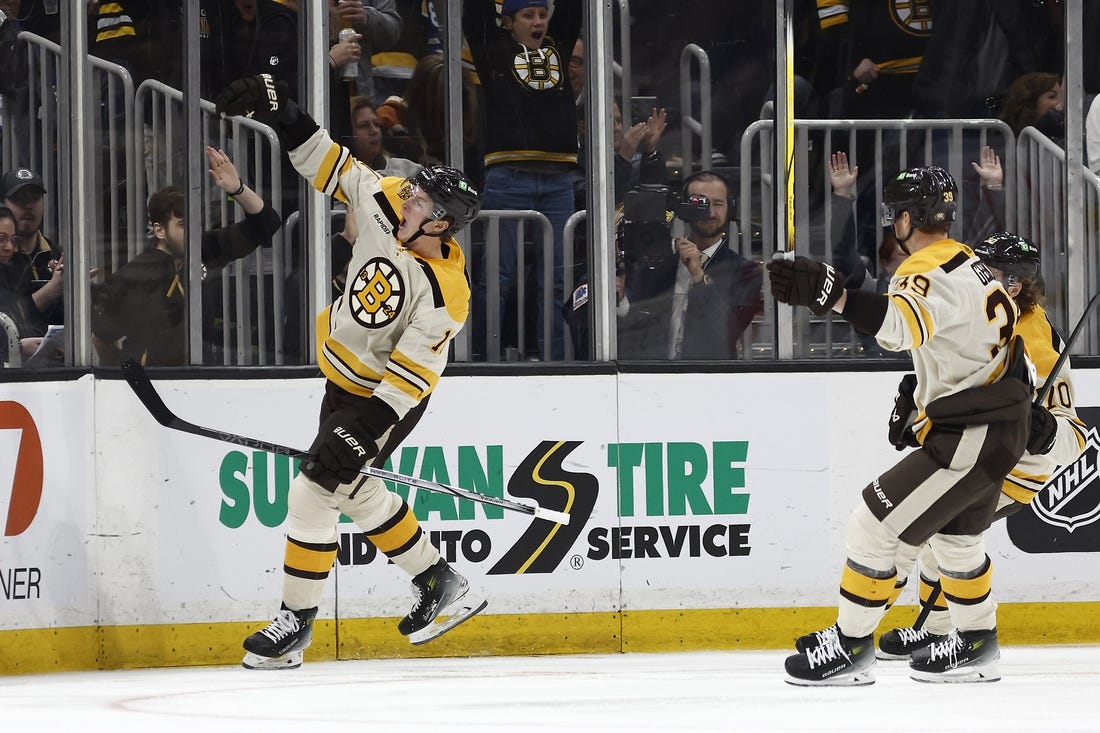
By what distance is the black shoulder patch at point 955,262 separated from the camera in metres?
3.86

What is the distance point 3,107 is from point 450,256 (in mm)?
1625

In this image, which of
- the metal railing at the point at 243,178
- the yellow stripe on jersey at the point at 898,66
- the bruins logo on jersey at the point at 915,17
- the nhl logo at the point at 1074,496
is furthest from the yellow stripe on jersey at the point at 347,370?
the bruins logo on jersey at the point at 915,17

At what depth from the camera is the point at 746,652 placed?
200 inches

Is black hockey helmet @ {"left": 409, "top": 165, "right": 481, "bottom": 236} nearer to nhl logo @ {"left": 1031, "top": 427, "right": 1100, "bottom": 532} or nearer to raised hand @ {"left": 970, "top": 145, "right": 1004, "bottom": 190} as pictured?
raised hand @ {"left": 970, "top": 145, "right": 1004, "bottom": 190}

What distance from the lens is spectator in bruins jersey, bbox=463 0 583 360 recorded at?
5375 mm

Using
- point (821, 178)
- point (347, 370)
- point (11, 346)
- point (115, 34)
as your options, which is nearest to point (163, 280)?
point (11, 346)

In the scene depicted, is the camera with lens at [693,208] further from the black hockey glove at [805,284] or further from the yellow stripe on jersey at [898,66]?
the black hockey glove at [805,284]

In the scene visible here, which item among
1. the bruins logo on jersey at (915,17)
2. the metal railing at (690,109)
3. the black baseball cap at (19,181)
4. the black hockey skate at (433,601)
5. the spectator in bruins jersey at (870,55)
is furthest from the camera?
the bruins logo on jersey at (915,17)

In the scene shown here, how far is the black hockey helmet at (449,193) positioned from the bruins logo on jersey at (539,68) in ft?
4.20

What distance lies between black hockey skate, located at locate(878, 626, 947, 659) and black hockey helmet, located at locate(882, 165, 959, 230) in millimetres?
1396

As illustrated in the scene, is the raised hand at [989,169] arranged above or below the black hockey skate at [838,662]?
above

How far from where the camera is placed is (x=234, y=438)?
14.5 ft

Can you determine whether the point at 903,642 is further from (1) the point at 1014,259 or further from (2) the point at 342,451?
(2) the point at 342,451

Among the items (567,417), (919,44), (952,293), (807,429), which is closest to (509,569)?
(567,417)
